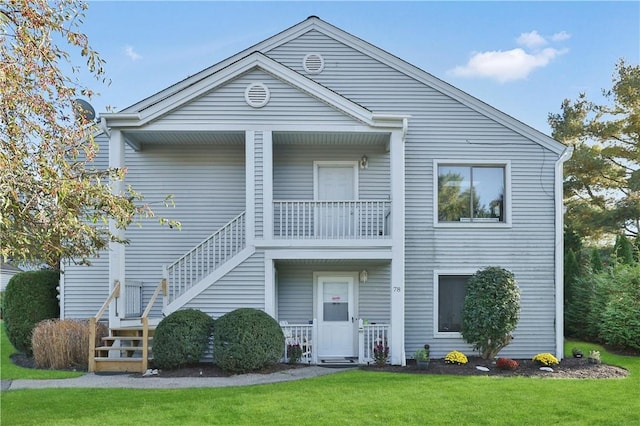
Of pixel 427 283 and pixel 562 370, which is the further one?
pixel 427 283

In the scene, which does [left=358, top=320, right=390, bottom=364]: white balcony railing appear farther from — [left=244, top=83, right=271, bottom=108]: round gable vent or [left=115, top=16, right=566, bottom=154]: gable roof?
[left=115, top=16, right=566, bottom=154]: gable roof

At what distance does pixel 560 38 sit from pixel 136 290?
15451 millimetres

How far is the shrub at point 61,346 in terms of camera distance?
10484 millimetres

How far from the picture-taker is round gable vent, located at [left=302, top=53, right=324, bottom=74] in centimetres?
1262

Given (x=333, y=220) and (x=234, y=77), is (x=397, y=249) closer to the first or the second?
(x=333, y=220)

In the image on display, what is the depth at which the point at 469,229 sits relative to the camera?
12164 millimetres

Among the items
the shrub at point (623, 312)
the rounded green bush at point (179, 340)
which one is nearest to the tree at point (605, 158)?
the shrub at point (623, 312)

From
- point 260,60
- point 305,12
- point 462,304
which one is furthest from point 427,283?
point 305,12

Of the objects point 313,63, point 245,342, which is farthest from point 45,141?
point 313,63

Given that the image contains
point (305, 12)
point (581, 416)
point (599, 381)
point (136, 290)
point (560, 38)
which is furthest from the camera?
point (560, 38)

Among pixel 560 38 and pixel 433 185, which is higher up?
pixel 560 38

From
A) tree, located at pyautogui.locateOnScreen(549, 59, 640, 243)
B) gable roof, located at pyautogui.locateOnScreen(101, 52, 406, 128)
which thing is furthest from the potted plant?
tree, located at pyautogui.locateOnScreen(549, 59, 640, 243)

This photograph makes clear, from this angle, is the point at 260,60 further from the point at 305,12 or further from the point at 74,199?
the point at 74,199

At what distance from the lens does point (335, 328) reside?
39.0 ft
